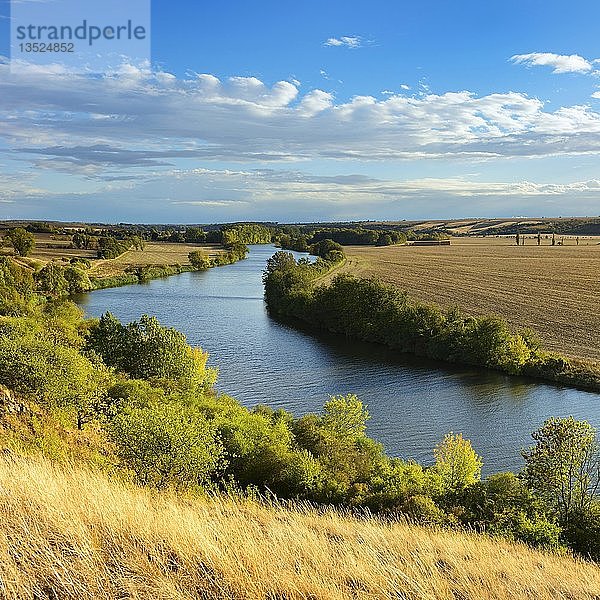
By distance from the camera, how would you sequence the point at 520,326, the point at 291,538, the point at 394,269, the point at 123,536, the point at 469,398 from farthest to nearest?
the point at 394,269 → the point at 520,326 → the point at 469,398 → the point at 291,538 → the point at 123,536

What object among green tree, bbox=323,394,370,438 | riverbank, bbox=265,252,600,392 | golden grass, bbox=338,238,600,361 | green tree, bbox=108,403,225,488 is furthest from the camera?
golden grass, bbox=338,238,600,361

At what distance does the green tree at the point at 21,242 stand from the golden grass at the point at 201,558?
88.7 metres

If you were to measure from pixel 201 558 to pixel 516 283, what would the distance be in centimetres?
6742

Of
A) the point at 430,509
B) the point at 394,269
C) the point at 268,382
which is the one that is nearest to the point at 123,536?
the point at 430,509

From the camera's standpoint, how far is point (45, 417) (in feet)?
54.3

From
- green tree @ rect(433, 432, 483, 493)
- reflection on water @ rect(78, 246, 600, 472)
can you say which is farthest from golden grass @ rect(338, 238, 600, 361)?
green tree @ rect(433, 432, 483, 493)

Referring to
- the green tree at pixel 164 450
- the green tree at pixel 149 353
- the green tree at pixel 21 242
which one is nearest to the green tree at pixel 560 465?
the green tree at pixel 164 450

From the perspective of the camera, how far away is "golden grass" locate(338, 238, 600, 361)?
4496 centimetres

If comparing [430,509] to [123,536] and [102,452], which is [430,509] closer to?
[102,452]

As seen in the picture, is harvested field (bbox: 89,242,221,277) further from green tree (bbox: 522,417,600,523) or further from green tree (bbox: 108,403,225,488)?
green tree (bbox: 522,417,600,523)

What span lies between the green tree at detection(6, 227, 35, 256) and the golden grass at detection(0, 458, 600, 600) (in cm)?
8869

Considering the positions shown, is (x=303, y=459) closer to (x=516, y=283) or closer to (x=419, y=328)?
(x=419, y=328)

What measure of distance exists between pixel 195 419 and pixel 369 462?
5.85 m

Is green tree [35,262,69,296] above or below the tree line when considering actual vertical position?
above
